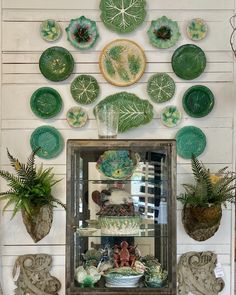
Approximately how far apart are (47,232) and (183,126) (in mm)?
941

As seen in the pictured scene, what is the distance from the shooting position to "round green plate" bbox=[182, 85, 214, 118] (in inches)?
99.5

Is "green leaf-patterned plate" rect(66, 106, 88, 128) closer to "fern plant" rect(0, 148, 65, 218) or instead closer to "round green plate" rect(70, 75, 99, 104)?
"round green plate" rect(70, 75, 99, 104)

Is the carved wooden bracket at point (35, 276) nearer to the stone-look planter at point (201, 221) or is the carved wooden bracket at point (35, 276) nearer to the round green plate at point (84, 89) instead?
the stone-look planter at point (201, 221)

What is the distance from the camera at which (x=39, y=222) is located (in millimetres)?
2416

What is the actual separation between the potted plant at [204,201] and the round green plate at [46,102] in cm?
79

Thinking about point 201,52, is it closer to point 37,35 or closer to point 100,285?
point 37,35

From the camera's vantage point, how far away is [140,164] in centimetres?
233

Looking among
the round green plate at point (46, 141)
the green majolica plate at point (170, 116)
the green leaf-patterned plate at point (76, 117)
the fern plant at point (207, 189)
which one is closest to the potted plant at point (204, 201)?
the fern plant at point (207, 189)

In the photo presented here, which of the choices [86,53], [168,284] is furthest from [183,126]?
[168,284]

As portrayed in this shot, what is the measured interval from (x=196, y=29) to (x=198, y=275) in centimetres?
134

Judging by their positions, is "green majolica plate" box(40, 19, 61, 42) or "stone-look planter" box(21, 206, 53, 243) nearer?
"stone-look planter" box(21, 206, 53, 243)

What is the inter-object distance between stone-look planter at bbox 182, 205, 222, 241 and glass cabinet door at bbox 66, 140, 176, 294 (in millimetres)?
178

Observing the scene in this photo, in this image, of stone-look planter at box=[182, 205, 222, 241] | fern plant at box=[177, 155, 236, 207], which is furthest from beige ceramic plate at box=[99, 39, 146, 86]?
stone-look planter at box=[182, 205, 222, 241]

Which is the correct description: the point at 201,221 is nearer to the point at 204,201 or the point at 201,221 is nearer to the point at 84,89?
the point at 204,201
